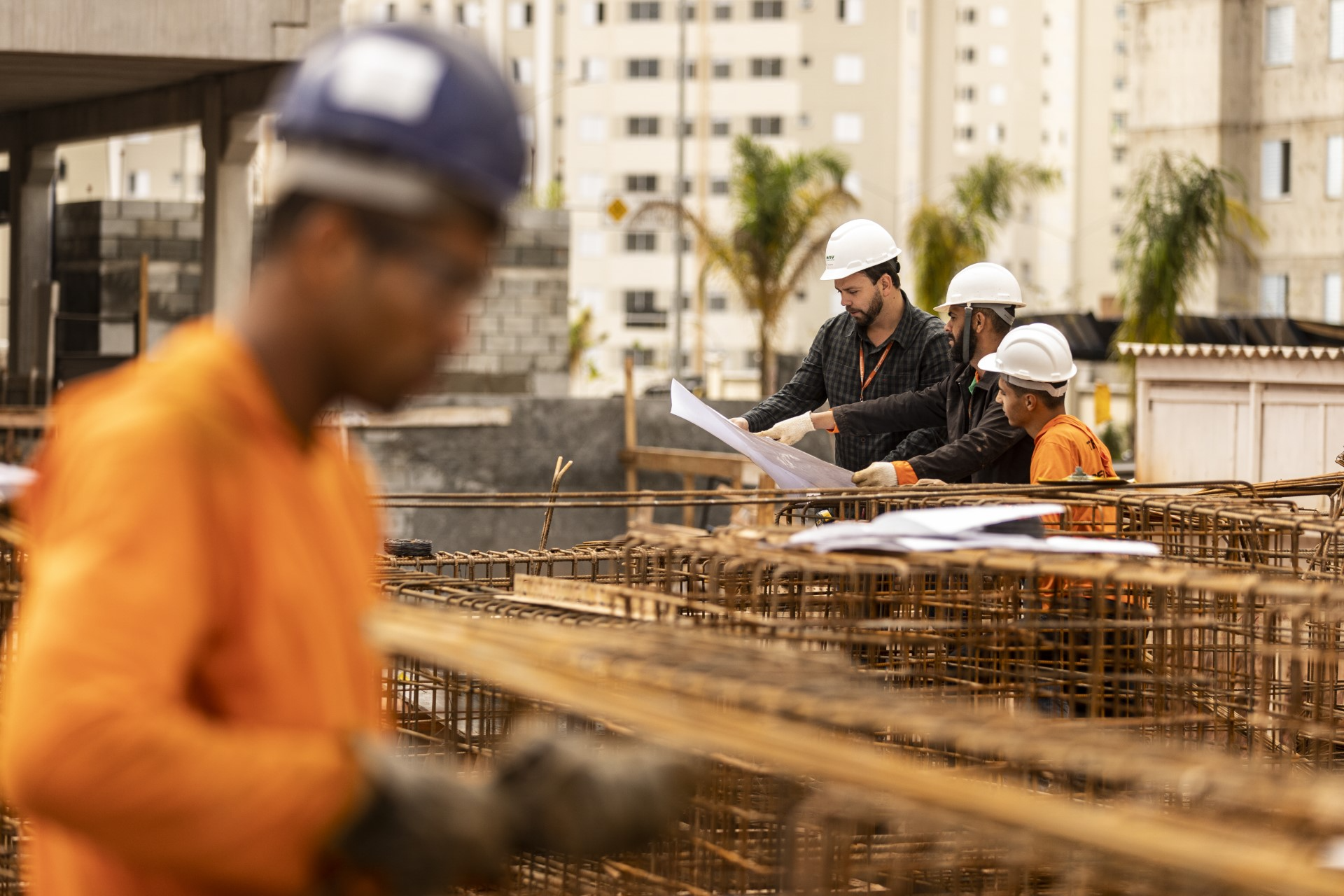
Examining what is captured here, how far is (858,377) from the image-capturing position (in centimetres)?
839

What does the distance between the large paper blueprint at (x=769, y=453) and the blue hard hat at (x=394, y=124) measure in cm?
481

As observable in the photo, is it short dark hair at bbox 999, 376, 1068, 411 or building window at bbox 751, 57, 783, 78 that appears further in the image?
building window at bbox 751, 57, 783, 78

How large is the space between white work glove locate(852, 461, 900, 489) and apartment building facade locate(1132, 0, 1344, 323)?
35.9m

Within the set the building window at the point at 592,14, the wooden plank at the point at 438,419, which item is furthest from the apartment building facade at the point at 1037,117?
the wooden plank at the point at 438,419

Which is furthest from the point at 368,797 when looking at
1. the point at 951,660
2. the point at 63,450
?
the point at 951,660

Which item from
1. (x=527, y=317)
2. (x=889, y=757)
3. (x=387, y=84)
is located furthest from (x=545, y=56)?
(x=387, y=84)

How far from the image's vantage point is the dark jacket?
7074 millimetres

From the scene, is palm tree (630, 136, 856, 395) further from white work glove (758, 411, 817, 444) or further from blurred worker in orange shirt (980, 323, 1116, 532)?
blurred worker in orange shirt (980, 323, 1116, 532)

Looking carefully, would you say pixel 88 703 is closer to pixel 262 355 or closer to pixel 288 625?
pixel 288 625

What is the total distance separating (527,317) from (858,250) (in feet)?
58.6


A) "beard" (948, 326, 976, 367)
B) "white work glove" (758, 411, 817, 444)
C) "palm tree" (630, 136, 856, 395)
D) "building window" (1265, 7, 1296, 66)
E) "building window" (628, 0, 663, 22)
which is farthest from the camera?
"building window" (628, 0, 663, 22)

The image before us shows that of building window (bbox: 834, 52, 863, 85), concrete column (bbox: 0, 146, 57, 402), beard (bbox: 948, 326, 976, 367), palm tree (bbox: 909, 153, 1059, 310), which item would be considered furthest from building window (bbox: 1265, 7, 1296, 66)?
building window (bbox: 834, 52, 863, 85)

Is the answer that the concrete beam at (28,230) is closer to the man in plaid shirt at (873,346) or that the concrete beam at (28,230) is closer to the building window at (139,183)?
the man in plaid shirt at (873,346)

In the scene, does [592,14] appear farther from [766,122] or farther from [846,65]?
[846,65]
